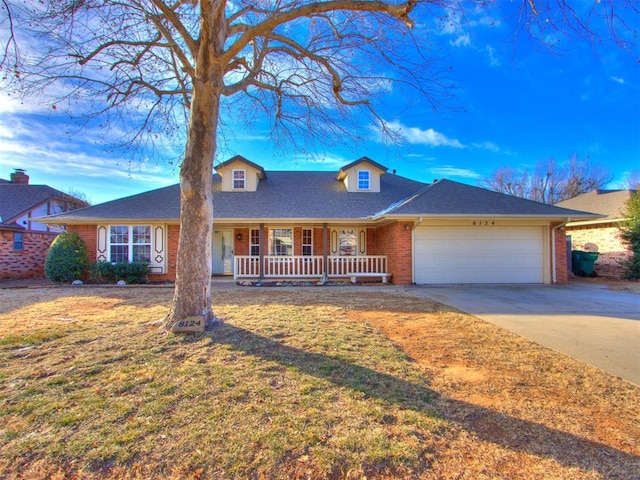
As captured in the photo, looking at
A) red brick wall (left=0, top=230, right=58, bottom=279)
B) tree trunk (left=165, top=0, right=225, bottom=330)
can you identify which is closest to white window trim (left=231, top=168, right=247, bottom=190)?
tree trunk (left=165, top=0, right=225, bottom=330)

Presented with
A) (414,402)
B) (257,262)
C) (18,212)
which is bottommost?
(414,402)

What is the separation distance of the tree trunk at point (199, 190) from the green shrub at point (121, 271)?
323 inches

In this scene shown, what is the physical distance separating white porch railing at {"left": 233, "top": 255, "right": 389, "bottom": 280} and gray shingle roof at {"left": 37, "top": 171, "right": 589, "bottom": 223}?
1.70 meters

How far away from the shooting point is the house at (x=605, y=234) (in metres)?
15.1

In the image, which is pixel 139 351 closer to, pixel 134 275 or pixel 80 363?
pixel 80 363

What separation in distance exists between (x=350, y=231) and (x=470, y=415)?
1167 cm

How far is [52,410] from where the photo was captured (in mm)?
2861

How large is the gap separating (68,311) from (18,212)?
722 inches

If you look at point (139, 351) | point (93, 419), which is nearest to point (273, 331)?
point (139, 351)

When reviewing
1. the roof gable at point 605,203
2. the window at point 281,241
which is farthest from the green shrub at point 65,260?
the roof gable at point 605,203

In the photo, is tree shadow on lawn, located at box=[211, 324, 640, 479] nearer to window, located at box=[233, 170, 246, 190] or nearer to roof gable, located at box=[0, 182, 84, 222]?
window, located at box=[233, 170, 246, 190]

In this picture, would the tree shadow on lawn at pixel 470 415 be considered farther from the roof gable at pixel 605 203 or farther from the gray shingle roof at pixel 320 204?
the roof gable at pixel 605 203

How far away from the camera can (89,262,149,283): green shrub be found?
12.3 m

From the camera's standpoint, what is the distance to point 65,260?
12008mm
